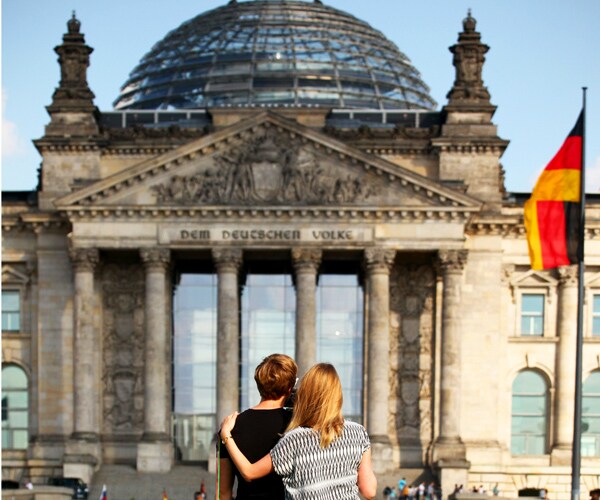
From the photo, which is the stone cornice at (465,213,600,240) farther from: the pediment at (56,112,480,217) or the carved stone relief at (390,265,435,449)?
the pediment at (56,112,480,217)

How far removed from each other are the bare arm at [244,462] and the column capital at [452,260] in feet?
172

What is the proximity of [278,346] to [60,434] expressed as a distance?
1129 centimetres

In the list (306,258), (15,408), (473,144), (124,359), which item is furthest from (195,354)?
(473,144)

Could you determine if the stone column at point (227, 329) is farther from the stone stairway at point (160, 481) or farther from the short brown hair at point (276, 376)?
the short brown hair at point (276, 376)

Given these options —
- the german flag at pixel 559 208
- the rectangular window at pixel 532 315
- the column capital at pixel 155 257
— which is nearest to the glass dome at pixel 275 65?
the column capital at pixel 155 257

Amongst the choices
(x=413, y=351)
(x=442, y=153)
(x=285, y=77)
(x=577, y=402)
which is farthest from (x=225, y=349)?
(x=577, y=402)

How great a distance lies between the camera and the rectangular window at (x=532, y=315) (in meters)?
68.9

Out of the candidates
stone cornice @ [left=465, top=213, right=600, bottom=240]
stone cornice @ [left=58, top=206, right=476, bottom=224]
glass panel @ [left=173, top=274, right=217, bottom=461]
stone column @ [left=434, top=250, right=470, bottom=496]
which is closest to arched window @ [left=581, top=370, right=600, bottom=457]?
Answer: stone cornice @ [left=465, top=213, right=600, bottom=240]

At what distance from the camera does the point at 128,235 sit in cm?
6456

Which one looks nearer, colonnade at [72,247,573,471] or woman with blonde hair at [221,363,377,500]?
woman with blonde hair at [221,363,377,500]

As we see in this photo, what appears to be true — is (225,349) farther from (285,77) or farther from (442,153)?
(285,77)

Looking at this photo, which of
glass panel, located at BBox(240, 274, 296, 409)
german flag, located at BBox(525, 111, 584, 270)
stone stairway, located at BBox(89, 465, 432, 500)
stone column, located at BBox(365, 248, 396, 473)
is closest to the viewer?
german flag, located at BBox(525, 111, 584, 270)

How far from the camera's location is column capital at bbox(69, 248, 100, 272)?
6425 cm

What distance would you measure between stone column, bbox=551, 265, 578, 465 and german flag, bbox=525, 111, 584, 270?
25.9m
